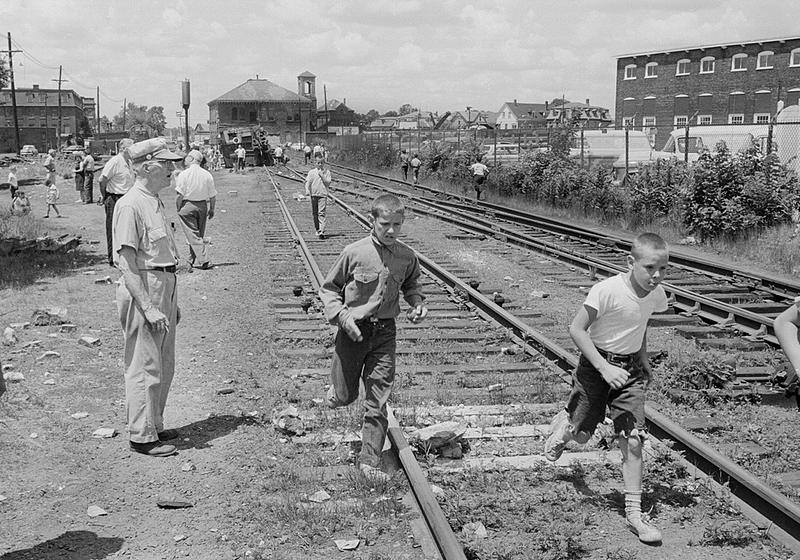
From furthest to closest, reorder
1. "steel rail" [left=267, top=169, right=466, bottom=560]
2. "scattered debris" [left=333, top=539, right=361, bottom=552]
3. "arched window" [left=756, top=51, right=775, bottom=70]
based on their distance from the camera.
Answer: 1. "arched window" [left=756, top=51, right=775, bottom=70]
2. "scattered debris" [left=333, top=539, right=361, bottom=552]
3. "steel rail" [left=267, top=169, right=466, bottom=560]

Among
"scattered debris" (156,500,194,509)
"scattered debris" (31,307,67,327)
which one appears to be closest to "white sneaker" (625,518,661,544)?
"scattered debris" (156,500,194,509)

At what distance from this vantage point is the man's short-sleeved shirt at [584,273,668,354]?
484 cm

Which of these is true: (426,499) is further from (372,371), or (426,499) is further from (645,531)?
(645,531)

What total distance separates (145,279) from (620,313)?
10.3 feet

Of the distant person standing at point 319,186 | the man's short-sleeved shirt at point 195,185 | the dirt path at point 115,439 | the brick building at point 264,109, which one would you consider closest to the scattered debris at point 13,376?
the dirt path at point 115,439

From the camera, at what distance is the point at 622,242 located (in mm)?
16938

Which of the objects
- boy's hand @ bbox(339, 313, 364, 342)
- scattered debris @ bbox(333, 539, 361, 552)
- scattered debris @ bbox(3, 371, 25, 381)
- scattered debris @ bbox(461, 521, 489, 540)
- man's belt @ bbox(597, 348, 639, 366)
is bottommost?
scattered debris @ bbox(333, 539, 361, 552)

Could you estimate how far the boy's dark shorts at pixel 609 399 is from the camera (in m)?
4.86

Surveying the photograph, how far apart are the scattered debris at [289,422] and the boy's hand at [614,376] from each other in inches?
98.4

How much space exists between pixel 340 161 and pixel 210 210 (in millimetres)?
50829

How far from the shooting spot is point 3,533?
4.85 meters

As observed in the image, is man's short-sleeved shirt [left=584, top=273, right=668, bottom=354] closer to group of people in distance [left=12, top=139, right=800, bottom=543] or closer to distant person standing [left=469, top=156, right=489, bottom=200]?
group of people in distance [left=12, top=139, right=800, bottom=543]

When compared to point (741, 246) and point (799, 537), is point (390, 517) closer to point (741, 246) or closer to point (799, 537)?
point (799, 537)

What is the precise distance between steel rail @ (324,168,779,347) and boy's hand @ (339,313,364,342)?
553cm
